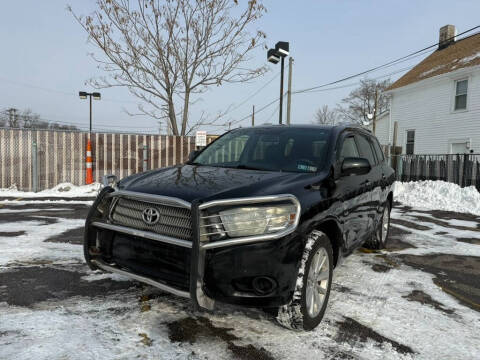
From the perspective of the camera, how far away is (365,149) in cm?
456

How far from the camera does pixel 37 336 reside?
8.05 ft

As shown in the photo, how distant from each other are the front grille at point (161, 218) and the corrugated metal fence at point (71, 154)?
→ 960 cm

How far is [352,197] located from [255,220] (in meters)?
1.51

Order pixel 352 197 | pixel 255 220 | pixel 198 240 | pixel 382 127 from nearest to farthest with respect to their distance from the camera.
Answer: pixel 198 240
pixel 255 220
pixel 352 197
pixel 382 127

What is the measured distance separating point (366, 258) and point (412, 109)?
19.7 metres

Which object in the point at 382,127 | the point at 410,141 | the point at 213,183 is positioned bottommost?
the point at 213,183

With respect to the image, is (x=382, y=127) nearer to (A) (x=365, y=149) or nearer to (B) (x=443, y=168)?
(B) (x=443, y=168)

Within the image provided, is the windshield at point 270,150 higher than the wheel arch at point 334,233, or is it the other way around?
the windshield at point 270,150

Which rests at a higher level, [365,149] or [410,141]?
[410,141]

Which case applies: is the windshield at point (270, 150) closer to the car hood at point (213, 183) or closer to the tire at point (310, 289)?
the car hood at point (213, 183)

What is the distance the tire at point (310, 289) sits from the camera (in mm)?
2459

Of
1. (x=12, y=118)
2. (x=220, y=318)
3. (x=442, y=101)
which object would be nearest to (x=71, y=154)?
(x=220, y=318)

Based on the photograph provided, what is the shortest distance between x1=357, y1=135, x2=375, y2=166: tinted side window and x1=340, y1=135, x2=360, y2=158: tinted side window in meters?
0.19

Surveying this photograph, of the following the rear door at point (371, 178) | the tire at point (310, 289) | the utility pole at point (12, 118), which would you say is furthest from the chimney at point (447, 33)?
the utility pole at point (12, 118)
